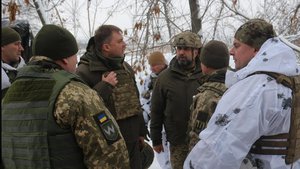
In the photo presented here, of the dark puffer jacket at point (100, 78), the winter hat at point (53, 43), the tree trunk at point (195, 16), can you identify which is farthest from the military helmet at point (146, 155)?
the tree trunk at point (195, 16)

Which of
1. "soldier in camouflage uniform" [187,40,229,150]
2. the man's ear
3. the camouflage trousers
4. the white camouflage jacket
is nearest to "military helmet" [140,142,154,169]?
the camouflage trousers

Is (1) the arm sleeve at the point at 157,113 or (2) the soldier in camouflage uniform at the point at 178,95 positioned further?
(1) the arm sleeve at the point at 157,113

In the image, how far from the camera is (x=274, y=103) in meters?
1.72

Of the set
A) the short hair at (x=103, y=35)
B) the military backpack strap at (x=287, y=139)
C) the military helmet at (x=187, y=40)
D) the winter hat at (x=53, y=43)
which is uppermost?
the winter hat at (x=53, y=43)

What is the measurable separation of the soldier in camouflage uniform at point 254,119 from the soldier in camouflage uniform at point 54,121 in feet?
1.73

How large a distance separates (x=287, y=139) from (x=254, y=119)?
268mm

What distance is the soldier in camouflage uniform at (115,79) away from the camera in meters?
2.99

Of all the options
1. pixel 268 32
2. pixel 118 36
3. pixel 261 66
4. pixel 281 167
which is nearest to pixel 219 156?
pixel 281 167

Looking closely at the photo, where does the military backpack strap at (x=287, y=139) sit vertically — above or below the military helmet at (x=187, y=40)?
below

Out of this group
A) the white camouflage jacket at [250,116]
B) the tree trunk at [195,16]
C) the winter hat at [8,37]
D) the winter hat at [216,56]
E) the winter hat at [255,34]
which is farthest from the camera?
the tree trunk at [195,16]

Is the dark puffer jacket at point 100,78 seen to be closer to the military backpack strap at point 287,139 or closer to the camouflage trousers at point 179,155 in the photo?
the camouflage trousers at point 179,155

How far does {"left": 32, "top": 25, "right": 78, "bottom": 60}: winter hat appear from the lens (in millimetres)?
1983

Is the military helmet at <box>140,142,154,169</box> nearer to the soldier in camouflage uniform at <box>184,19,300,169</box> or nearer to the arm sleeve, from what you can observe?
the arm sleeve

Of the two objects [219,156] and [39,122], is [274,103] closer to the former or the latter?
[219,156]
